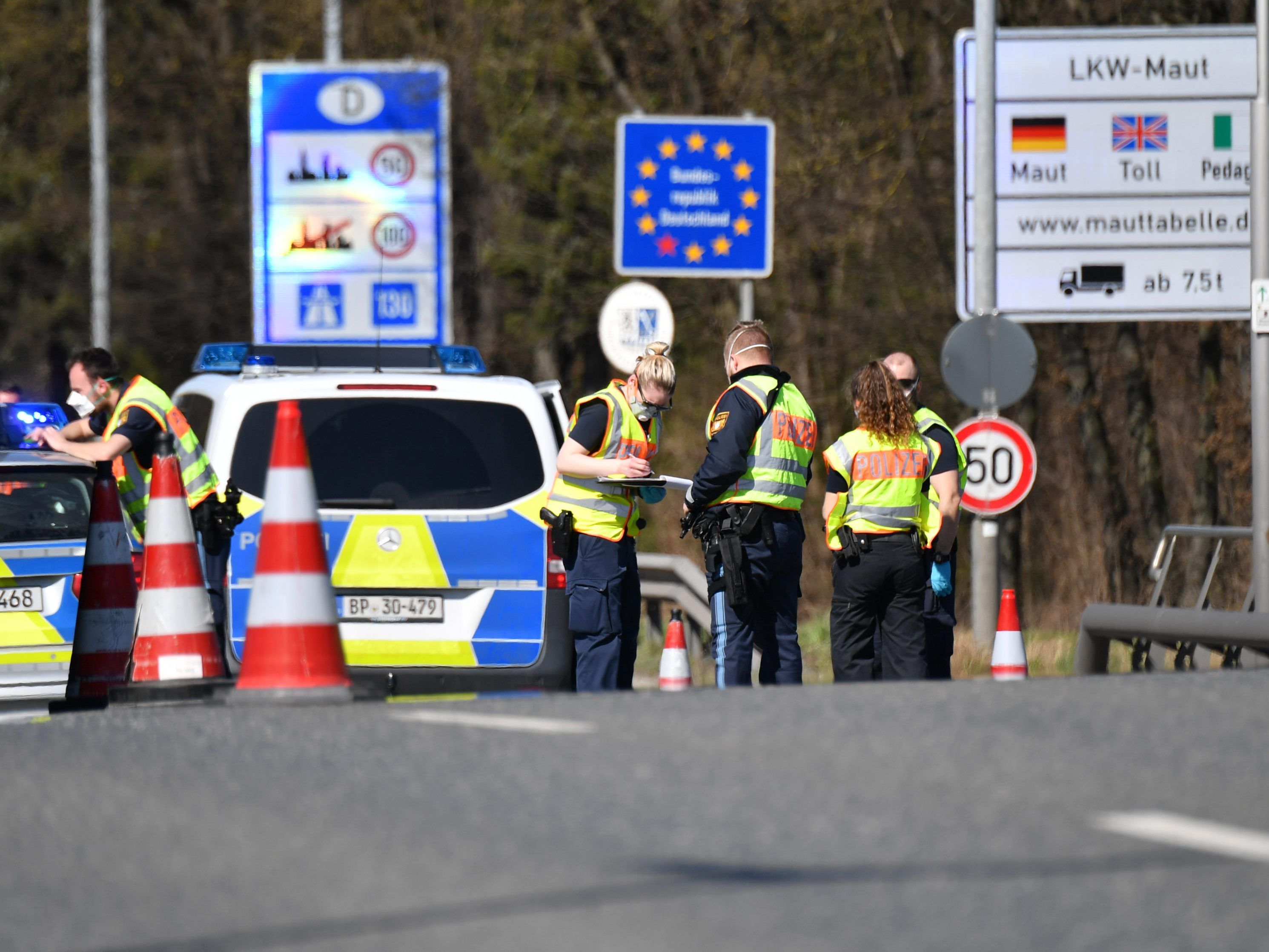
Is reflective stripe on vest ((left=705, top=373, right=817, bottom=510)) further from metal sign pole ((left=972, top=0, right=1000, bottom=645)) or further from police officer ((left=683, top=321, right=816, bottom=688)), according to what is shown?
metal sign pole ((left=972, top=0, right=1000, bottom=645))

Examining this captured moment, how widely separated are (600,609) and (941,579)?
6.62 feet

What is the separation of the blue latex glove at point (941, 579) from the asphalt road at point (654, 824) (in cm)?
353

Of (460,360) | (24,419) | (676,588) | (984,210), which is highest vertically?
(984,210)

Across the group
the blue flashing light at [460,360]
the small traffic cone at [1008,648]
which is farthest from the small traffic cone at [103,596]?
the small traffic cone at [1008,648]

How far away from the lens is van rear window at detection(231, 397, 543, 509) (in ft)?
29.3

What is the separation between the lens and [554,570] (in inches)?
358

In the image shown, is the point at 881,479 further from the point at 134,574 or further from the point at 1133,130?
the point at 1133,130

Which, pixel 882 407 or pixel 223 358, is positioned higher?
pixel 223 358

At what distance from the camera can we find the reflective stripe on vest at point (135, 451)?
30.6 feet

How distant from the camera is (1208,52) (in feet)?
52.1

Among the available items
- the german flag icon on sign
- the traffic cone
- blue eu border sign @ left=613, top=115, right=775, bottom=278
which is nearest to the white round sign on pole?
blue eu border sign @ left=613, top=115, right=775, bottom=278

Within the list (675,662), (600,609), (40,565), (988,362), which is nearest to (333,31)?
(988,362)

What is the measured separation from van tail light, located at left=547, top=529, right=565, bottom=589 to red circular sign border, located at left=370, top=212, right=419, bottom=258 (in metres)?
11.0

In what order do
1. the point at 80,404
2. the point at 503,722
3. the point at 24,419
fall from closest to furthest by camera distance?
the point at 503,722 < the point at 24,419 < the point at 80,404
